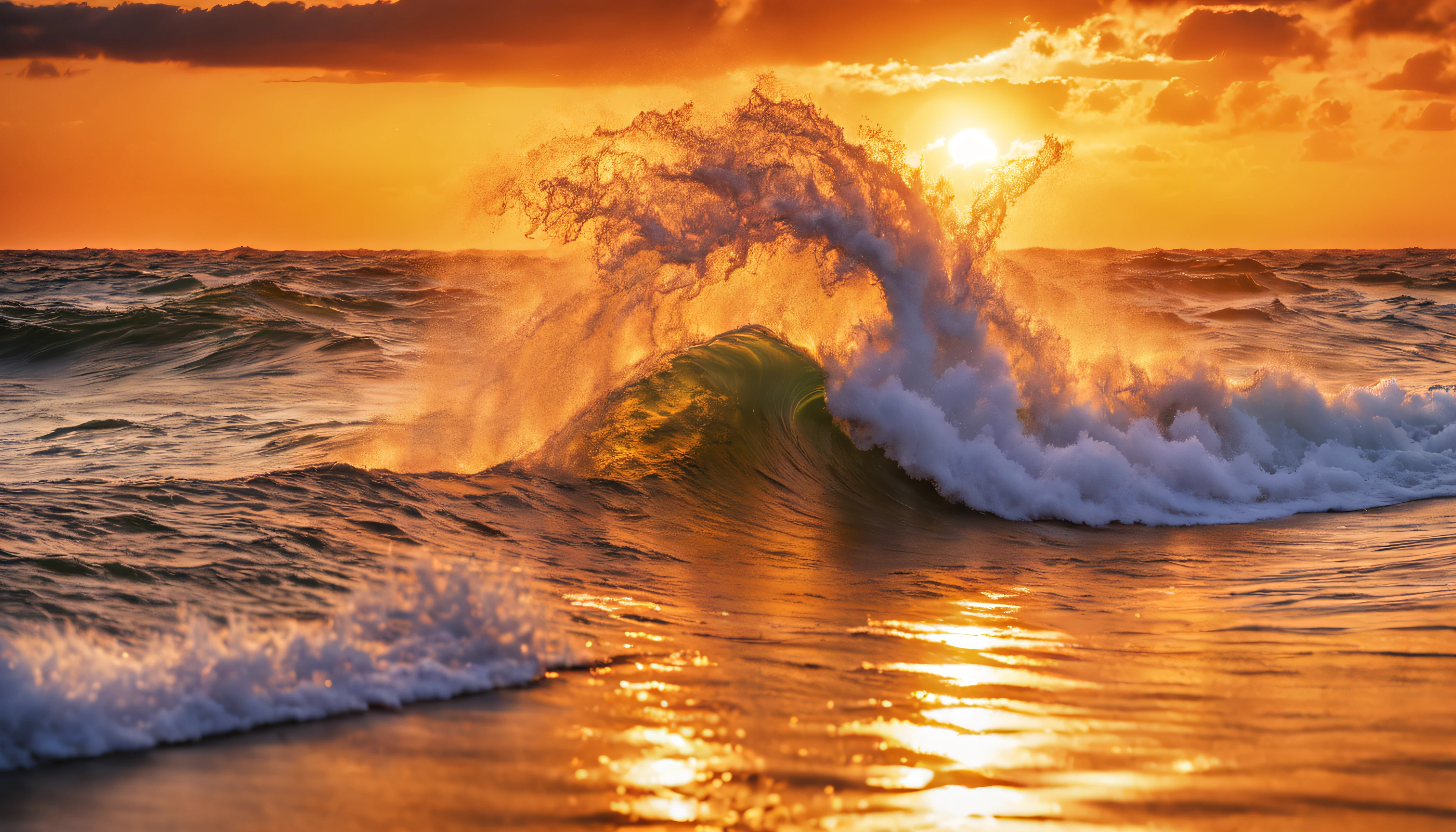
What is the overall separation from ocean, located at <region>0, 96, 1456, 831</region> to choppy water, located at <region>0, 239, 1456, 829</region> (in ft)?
0.09

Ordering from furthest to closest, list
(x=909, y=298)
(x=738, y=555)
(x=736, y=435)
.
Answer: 1. (x=736, y=435)
2. (x=909, y=298)
3. (x=738, y=555)

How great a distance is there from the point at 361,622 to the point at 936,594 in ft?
11.8

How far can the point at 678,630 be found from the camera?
5.21 m

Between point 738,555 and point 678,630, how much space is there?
2.59 meters

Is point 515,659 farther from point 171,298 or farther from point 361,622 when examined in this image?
point 171,298

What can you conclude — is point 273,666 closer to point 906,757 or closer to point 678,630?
point 678,630

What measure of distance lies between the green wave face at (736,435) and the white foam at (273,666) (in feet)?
15.7

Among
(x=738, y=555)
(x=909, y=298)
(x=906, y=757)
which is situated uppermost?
(x=909, y=298)

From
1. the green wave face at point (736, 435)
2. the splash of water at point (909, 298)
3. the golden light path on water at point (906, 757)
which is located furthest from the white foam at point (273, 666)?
the splash of water at point (909, 298)

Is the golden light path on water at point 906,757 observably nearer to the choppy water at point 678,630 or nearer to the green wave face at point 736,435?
the choppy water at point 678,630

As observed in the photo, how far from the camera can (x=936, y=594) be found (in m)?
6.43

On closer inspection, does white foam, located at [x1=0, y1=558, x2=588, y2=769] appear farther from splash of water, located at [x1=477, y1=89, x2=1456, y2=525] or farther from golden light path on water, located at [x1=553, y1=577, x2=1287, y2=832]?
splash of water, located at [x1=477, y1=89, x2=1456, y2=525]

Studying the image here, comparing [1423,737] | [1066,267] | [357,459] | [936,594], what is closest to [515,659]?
[936,594]

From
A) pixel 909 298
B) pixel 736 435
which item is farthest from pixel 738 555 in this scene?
pixel 909 298
